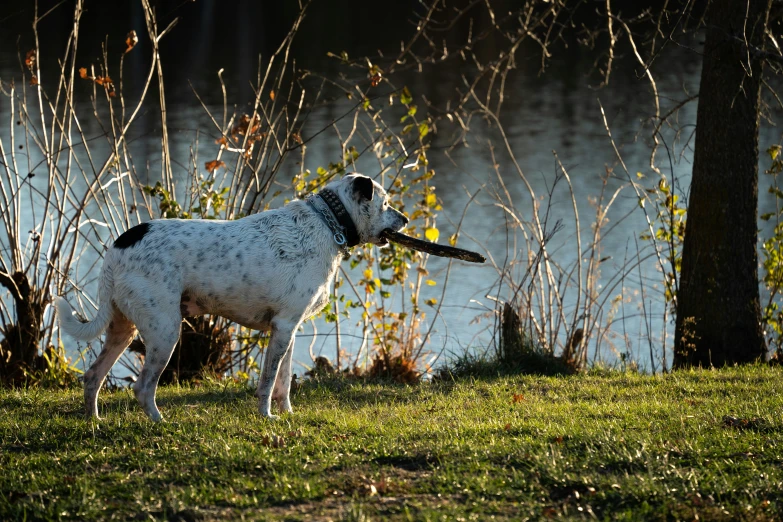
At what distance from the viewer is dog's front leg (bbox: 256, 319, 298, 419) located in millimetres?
6469

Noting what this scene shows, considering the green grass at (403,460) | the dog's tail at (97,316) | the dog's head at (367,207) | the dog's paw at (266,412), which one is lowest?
the green grass at (403,460)

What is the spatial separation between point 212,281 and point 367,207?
124 cm

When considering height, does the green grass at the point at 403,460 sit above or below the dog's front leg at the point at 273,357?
below

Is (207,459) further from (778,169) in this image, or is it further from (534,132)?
(534,132)

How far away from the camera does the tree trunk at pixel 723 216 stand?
29.7ft

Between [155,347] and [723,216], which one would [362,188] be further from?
[723,216]

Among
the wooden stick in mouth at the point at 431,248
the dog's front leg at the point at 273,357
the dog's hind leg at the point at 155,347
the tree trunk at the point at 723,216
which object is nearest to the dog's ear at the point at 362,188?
the wooden stick in mouth at the point at 431,248

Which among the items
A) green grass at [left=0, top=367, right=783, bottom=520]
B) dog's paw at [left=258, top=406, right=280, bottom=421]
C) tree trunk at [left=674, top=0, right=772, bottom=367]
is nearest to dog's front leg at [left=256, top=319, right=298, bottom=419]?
dog's paw at [left=258, top=406, right=280, bottom=421]

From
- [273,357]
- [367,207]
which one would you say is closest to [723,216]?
[367,207]

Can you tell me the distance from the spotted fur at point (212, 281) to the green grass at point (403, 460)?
42cm

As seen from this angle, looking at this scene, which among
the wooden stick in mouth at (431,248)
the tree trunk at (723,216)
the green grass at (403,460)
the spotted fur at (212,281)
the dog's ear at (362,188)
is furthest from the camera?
the tree trunk at (723,216)

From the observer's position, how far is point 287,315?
6.48 meters

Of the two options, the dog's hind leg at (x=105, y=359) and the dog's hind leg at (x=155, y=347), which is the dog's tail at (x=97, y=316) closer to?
the dog's hind leg at (x=105, y=359)

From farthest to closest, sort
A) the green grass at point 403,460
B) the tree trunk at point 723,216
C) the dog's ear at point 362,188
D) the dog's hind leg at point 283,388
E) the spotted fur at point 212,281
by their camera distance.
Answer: the tree trunk at point 723,216, the dog's hind leg at point 283,388, the dog's ear at point 362,188, the spotted fur at point 212,281, the green grass at point 403,460
